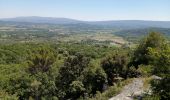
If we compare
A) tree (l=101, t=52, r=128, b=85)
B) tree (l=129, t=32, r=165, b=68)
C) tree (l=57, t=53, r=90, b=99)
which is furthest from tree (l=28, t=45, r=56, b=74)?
tree (l=129, t=32, r=165, b=68)

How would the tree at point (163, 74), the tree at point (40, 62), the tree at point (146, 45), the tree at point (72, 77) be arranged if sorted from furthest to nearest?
the tree at point (40, 62) < the tree at point (72, 77) < the tree at point (146, 45) < the tree at point (163, 74)

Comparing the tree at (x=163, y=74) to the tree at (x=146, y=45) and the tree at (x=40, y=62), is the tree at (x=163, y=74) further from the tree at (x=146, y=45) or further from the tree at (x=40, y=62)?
the tree at (x=40, y=62)

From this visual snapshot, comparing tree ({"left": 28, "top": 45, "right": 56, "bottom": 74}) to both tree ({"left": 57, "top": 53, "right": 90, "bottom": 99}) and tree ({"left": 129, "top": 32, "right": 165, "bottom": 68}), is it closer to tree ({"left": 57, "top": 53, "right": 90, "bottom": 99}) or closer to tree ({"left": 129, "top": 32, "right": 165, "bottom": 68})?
tree ({"left": 57, "top": 53, "right": 90, "bottom": 99})

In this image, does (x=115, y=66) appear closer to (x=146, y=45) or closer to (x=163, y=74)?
(x=146, y=45)

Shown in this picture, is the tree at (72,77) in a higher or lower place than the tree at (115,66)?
lower

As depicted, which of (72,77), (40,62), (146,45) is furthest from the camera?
(40,62)

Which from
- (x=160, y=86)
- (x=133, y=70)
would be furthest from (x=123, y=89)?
(x=133, y=70)

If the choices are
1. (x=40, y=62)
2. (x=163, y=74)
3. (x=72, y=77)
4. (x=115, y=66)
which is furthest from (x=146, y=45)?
(x=40, y=62)

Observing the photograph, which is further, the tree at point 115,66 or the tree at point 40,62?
the tree at point 40,62

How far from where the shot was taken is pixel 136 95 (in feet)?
70.0

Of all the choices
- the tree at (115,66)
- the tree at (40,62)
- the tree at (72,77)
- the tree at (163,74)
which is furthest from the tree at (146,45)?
the tree at (40,62)

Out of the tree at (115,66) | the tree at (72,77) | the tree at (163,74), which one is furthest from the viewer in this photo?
the tree at (115,66)

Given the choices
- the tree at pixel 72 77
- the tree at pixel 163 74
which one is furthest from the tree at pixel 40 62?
the tree at pixel 163 74

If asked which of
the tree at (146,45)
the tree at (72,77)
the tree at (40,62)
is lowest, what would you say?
the tree at (40,62)
